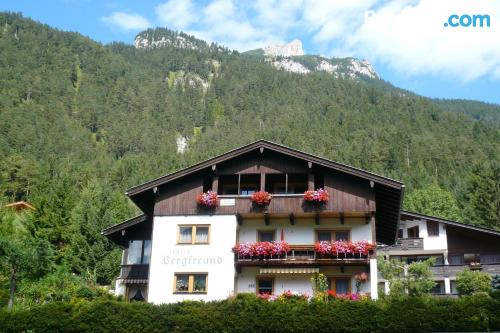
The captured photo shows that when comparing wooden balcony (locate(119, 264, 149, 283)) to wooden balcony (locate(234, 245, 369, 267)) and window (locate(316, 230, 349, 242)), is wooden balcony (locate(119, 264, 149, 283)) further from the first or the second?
window (locate(316, 230, 349, 242))

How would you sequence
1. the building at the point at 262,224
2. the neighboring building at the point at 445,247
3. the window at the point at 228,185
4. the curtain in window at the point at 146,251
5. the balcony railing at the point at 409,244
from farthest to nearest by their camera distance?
1. the balcony railing at the point at 409,244
2. the neighboring building at the point at 445,247
3. the curtain in window at the point at 146,251
4. the window at the point at 228,185
5. the building at the point at 262,224

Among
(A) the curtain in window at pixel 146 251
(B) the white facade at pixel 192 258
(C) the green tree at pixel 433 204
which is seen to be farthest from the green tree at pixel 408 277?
(C) the green tree at pixel 433 204

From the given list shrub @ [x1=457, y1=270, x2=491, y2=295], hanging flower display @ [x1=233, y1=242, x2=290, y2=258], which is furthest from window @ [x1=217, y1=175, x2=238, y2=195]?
shrub @ [x1=457, y1=270, x2=491, y2=295]

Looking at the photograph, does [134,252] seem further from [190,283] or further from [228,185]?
[228,185]

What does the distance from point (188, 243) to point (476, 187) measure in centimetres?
4866

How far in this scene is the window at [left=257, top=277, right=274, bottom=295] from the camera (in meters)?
30.7

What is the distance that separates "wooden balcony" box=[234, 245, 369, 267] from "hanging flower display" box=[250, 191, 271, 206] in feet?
8.05

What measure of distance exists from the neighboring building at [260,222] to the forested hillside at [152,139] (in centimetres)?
679

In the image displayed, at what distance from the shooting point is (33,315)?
81.5 ft

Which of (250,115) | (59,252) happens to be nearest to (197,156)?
(250,115)

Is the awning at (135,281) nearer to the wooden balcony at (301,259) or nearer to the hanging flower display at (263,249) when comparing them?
the wooden balcony at (301,259)

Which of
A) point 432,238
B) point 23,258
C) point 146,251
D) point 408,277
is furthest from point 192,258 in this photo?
point 432,238

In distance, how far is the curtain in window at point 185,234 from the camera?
102 feet

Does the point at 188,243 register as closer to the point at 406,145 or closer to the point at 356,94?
the point at 406,145
